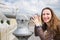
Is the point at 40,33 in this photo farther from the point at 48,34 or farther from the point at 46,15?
the point at 46,15

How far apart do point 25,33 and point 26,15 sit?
9.9 inches

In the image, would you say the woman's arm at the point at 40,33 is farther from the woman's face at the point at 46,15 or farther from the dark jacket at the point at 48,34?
the woman's face at the point at 46,15

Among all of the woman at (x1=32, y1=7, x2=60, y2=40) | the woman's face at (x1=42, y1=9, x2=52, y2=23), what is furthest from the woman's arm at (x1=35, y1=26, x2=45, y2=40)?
the woman's face at (x1=42, y1=9, x2=52, y2=23)

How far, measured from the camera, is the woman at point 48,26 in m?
1.74

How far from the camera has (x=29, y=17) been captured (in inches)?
68.6

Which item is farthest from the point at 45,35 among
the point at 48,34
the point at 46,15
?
the point at 46,15

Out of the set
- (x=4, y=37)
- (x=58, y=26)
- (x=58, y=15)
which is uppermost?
(x=58, y=15)

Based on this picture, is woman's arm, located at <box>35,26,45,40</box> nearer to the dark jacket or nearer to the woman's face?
the dark jacket

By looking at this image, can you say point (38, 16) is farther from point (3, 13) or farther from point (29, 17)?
point (3, 13)

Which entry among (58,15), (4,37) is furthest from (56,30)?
(4,37)

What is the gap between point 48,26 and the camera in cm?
177

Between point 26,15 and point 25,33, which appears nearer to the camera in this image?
point 25,33

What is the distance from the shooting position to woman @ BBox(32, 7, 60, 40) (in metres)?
1.74

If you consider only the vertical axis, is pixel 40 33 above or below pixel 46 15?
below
